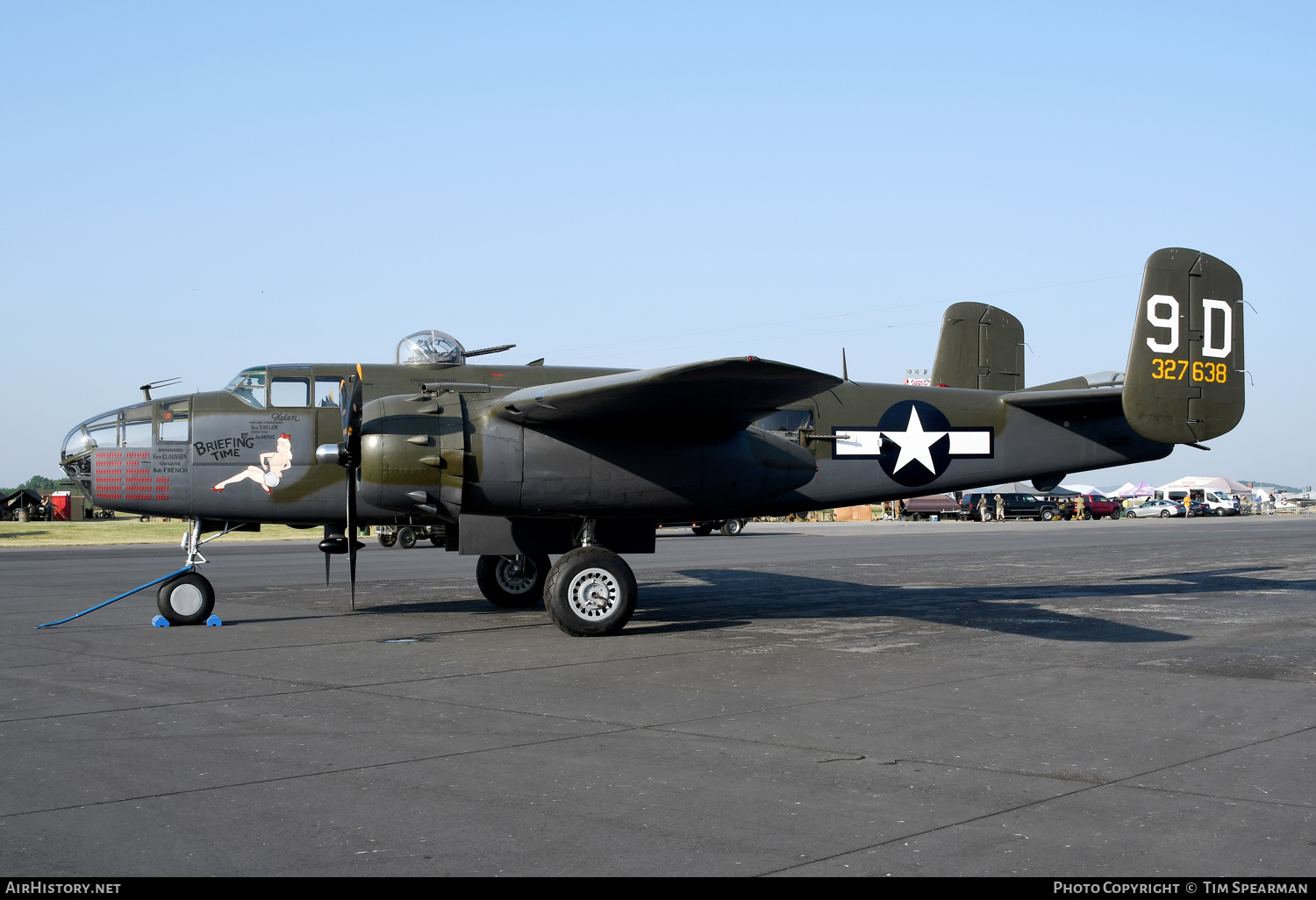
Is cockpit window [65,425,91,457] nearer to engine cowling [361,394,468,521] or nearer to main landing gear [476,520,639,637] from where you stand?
engine cowling [361,394,468,521]

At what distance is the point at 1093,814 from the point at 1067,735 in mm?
2028

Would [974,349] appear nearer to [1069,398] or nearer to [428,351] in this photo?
[1069,398]

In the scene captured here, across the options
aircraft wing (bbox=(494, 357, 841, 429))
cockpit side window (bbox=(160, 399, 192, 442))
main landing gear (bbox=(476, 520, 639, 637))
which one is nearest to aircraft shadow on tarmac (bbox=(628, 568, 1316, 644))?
main landing gear (bbox=(476, 520, 639, 637))

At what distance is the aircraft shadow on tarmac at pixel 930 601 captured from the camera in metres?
13.7

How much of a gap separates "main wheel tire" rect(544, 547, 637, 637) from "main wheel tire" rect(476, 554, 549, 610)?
3.43 meters

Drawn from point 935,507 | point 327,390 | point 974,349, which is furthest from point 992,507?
point 327,390

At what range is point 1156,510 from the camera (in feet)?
265

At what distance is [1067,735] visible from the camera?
742 centimetres

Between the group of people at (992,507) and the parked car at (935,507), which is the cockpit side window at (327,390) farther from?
the parked car at (935,507)

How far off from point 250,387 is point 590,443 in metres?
4.83

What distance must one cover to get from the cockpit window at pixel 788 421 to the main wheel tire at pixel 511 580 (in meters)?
4.01

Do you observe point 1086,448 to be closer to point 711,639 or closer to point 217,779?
point 711,639

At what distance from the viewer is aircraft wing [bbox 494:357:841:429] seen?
10897mm

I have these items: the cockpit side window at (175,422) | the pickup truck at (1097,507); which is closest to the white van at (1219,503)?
the pickup truck at (1097,507)
